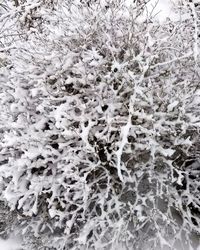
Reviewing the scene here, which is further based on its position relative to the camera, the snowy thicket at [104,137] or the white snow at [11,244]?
the white snow at [11,244]

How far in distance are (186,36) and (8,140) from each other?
1.57m

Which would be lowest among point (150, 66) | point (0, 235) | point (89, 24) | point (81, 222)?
point (0, 235)

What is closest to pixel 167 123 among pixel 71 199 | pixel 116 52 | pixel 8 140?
pixel 116 52

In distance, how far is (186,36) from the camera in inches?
136

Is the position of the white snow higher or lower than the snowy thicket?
lower

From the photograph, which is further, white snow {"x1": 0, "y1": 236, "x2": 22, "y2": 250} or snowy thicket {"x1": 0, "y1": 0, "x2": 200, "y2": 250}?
white snow {"x1": 0, "y1": 236, "x2": 22, "y2": 250}

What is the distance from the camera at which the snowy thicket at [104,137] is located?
9.64ft

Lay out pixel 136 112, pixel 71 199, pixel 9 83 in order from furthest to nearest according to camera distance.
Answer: pixel 9 83
pixel 71 199
pixel 136 112

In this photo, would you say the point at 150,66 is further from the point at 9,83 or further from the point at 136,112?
the point at 9,83

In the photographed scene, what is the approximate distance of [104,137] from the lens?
2887 millimetres

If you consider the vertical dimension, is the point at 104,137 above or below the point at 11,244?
above

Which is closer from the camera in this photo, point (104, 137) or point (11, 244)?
point (104, 137)

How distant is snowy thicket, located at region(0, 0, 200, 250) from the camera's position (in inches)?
116

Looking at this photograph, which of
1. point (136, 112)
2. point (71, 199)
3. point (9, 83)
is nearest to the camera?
point (136, 112)
